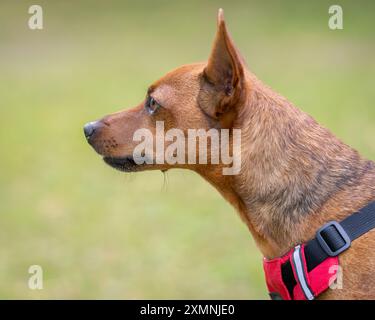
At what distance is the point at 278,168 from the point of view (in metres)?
3.74

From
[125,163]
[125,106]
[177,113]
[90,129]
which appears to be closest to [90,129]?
[90,129]

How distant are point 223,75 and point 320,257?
1114mm

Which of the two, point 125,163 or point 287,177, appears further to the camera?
A: point 125,163

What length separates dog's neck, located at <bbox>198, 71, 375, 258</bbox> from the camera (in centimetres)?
373

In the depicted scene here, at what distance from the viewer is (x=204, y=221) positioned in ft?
29.0

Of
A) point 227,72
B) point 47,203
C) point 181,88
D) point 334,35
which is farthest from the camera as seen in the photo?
point 334,35

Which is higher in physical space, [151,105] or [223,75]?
[223,75]

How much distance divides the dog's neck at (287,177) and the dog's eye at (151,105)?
0.58 meters

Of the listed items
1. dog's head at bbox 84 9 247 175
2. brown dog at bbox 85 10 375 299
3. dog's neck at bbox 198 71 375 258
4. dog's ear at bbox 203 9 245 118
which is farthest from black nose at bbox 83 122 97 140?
dog's neck at bbox 198 71 375 258

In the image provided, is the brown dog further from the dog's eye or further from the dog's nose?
the dog's nose

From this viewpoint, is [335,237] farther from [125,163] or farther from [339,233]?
[125,163]
